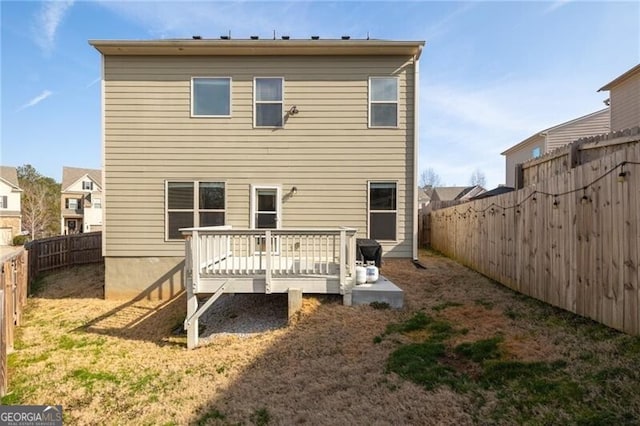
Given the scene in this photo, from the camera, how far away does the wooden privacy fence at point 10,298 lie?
400 centimetres

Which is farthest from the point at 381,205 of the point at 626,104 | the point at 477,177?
the point at 477,177

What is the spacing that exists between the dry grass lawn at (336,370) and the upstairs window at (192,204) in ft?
8.91

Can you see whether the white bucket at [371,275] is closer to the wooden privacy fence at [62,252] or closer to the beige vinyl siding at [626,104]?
the wooden privacy fence at [62,252]

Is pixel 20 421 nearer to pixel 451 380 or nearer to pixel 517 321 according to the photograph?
pixel 451 380

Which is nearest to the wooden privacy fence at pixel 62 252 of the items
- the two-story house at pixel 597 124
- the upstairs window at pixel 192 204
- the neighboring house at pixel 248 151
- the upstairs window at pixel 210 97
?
the neighboring house at pixel 248 151

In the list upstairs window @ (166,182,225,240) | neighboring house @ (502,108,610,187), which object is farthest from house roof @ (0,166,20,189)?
neighboring house @ (502,108,610,187)

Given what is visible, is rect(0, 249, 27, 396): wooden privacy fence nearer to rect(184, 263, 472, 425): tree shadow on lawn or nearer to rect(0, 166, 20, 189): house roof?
rect(184, 263, 472, 425): tree shadow on lawn

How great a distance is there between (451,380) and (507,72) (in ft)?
41.5

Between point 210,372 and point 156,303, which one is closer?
point 210,372

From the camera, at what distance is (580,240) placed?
417cm

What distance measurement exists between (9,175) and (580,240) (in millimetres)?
42654

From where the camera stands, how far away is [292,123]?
334 inches

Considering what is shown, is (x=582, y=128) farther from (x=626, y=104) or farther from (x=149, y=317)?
(x=149, y=317)

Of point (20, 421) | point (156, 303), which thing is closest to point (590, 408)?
point (20, 421)
